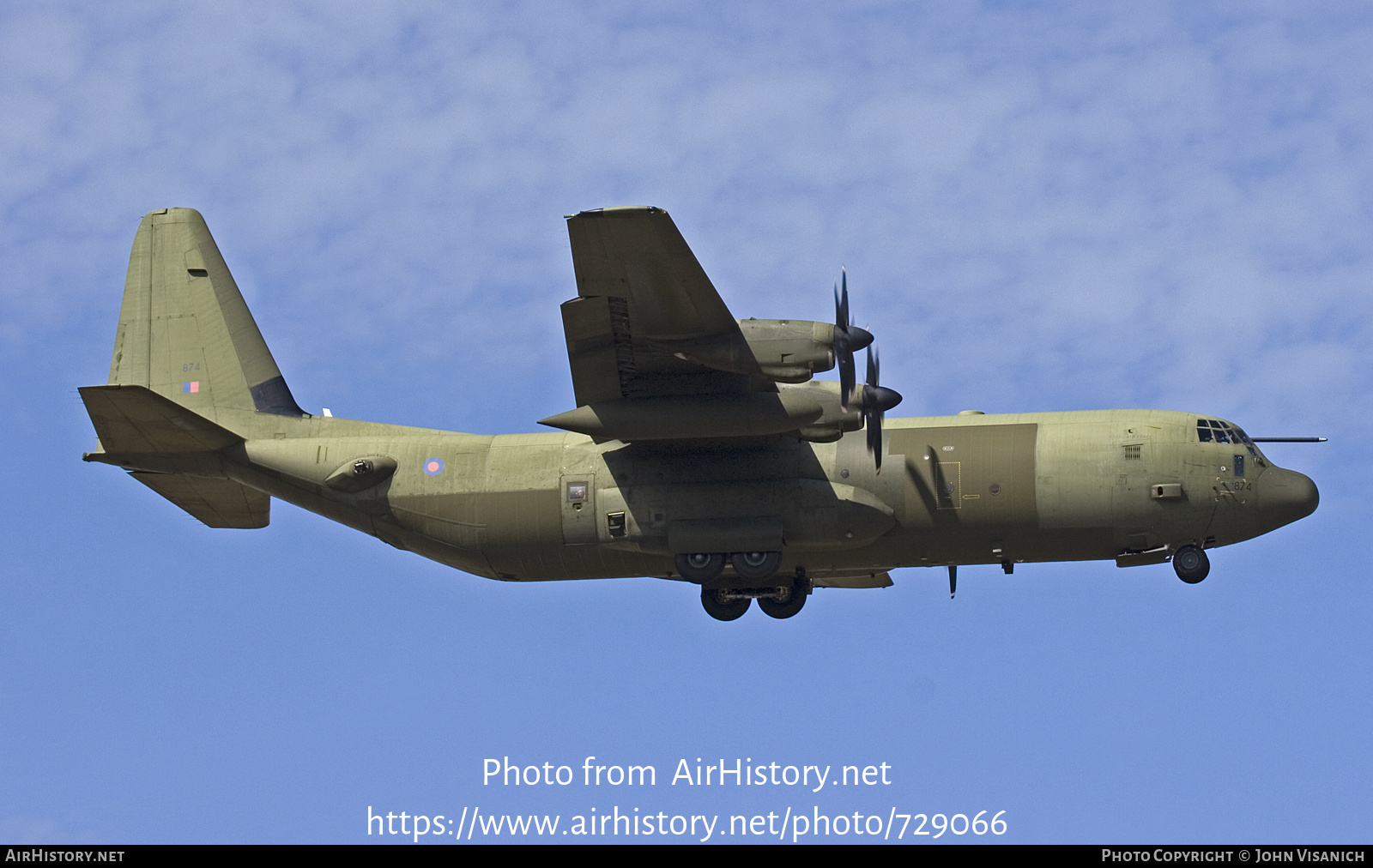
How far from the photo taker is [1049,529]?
30.8m

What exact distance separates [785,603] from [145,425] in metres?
11.9

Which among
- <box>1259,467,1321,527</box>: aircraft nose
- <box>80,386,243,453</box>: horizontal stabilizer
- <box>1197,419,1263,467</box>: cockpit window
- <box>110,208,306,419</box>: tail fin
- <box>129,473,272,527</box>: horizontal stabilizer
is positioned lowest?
<box>1259,467,1321,527</box>: aircraft nose

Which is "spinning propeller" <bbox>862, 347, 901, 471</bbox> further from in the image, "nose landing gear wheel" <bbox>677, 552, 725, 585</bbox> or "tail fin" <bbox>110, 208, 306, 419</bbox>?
"tail fin" <bbox>110, 208, 306, 419</bbox>

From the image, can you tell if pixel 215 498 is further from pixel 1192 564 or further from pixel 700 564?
pixel 1192 564

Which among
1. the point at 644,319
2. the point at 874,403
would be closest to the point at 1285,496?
the point at 874,403

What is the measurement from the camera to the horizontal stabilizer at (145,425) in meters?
30.8

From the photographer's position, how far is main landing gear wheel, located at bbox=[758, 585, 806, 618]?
33.2 meters

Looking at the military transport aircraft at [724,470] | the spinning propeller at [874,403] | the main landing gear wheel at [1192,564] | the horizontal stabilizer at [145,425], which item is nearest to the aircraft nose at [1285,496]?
the military transport aircraft at [724,470]

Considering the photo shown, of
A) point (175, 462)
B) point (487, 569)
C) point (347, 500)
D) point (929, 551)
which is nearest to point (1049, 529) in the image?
point (929, 551)

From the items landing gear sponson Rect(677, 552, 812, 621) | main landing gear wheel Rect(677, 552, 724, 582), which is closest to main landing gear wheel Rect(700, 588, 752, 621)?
landing gear sponson Rect(677, 552, 812, 621)

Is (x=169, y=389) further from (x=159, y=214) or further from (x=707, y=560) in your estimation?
(x=707, y=560)

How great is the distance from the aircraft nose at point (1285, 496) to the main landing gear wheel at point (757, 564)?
27.3 ft

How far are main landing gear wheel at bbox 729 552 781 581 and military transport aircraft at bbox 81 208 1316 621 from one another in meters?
0.04
